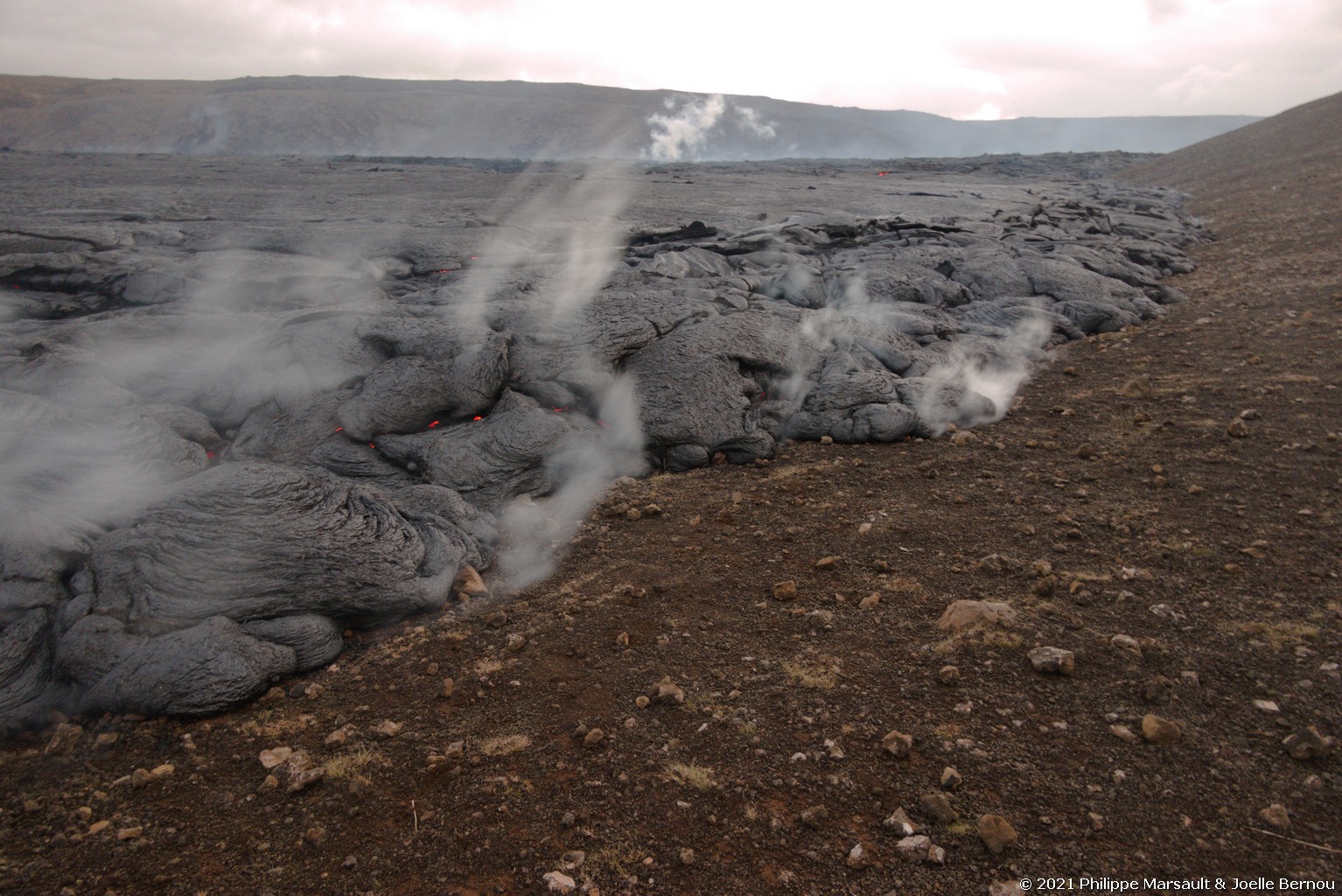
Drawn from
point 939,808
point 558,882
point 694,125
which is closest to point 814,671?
point 939,808

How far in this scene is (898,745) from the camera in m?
3.09

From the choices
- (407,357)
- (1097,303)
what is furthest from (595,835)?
(1097,303)

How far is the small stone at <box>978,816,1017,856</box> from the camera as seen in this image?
2598 millimetres

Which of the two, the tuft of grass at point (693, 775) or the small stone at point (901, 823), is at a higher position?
the small stone at point (901, 823)

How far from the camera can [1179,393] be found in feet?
23.2

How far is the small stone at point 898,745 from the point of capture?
3.07 metres

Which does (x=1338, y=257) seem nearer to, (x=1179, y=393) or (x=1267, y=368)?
(x=1267, y=368)

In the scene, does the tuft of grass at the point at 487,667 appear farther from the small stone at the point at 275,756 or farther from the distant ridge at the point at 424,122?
the distant ridge at the point at 424,122

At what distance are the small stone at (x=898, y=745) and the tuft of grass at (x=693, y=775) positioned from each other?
2.42ft

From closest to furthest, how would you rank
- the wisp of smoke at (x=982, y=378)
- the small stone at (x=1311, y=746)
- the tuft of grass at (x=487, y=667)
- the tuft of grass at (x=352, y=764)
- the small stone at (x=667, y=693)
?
1. the small stone at (x=1311, y=746)
2. the tuft of grass at (x=352, y=764)
3. the small stone at (x=667, y=693)
4. the tuft of grass at (x=487, y=667)
5. the wisp of smoke at (x=982, y=378)

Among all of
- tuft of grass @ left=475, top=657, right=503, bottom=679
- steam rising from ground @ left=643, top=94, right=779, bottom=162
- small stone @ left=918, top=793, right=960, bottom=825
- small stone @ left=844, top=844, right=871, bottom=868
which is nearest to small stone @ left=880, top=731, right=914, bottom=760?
small stone @ left=918, top=793, right=960, bottom=825

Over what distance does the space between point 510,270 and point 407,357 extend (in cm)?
321

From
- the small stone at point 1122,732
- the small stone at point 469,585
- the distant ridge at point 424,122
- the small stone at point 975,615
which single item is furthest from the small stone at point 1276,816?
the distant ridge at point 424,122

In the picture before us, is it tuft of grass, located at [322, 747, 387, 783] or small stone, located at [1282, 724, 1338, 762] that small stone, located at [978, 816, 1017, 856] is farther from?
tuft of grass, located at [322, 747, 387, 783]
